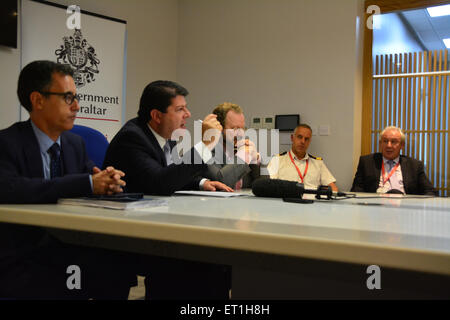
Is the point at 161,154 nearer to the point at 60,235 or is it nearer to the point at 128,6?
the point at 60,235

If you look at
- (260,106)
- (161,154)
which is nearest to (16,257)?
(161,154)

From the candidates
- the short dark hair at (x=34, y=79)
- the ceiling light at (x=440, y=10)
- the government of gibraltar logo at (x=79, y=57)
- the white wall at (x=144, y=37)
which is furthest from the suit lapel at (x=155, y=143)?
the ceiling light at (x=440, y=10)

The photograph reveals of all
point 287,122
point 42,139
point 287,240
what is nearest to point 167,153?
point 42,139

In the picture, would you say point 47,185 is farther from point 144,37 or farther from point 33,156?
point 144,37

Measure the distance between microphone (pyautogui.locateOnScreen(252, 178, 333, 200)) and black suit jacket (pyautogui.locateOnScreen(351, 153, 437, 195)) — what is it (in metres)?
2.38

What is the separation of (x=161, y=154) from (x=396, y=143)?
2.79m

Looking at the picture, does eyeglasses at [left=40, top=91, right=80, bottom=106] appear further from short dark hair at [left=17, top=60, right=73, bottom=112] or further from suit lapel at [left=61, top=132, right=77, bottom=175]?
suit lapel at [left=61, top=132, right=77, bottom=175]

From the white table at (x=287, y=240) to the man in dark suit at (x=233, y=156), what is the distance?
1.06m

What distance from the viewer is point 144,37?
198 inches

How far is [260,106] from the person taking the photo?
195 inches

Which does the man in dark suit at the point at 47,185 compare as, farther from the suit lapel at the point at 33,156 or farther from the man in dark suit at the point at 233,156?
the man in dark suit at the point at 233,156

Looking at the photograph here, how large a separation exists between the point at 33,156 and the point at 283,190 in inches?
36.5

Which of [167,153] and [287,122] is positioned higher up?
[287,122]

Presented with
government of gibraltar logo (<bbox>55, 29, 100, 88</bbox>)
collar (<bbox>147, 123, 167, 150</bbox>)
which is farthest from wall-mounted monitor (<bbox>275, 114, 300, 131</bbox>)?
collar (<bbox>147, 123, 167, 150</bbox>)
